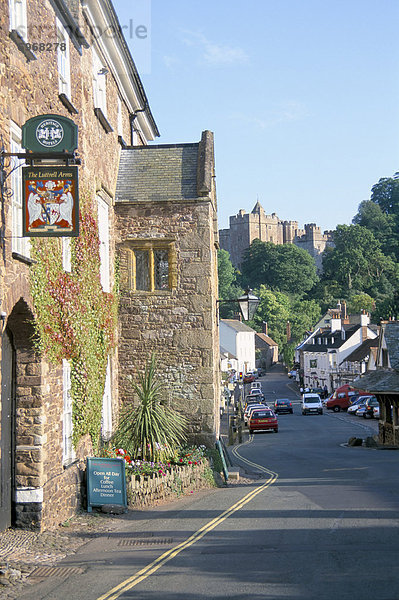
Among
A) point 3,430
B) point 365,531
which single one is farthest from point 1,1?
point 365,531

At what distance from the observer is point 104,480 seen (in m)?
14.4

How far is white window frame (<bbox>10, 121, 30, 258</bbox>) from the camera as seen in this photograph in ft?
38.1

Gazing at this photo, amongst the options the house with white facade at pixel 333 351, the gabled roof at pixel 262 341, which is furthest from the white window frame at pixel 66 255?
the gabled roof at pixel 262 341

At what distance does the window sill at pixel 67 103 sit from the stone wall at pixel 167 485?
7361 millimetres

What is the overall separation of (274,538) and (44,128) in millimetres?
7000

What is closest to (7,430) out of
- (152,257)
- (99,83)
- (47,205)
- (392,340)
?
(47,205)

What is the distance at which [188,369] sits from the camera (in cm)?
1953

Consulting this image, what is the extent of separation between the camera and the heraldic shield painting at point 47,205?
36.1 ft

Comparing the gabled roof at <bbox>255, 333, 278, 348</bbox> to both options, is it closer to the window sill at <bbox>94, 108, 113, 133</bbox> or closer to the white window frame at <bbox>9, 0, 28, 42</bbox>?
the window sill at <bbox>94, 108, 113, 133</bbox>

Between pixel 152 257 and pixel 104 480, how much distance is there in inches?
281

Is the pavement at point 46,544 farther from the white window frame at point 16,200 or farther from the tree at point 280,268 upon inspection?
the tree at point 280,268

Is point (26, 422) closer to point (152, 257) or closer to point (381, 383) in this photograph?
point (152, 257)

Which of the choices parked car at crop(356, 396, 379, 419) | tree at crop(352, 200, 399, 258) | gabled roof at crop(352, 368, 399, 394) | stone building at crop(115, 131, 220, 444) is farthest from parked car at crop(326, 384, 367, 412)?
tree at crop(352, 200, 399, 258)

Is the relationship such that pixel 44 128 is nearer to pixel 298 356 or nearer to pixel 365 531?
pixel 365 531
